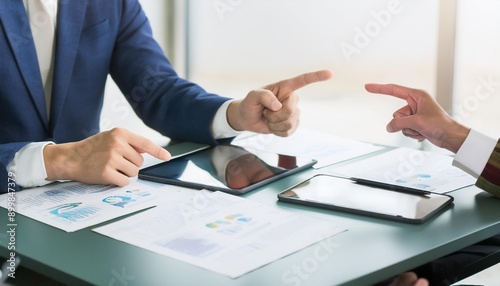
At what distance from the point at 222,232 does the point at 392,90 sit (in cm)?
64

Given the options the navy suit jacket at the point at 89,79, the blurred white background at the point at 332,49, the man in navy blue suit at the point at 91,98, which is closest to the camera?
the man in navy blue suit at the point at 91,98

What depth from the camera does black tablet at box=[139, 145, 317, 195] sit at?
61.5 inches

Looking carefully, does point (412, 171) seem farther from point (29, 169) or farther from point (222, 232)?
point (29, 169)

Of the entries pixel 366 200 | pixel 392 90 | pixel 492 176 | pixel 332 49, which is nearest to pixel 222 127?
pixel 392 90

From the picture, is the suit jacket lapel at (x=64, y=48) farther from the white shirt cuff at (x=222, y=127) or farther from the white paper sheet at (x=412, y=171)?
the white paper sheet at (x=412, y=171)

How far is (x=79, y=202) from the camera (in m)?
1.49

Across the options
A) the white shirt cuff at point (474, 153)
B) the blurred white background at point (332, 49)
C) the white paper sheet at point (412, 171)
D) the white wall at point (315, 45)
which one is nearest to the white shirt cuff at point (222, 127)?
the white paper sheet at point (412, 171)

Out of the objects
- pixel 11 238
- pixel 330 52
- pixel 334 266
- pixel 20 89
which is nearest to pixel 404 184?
pixel 334 266

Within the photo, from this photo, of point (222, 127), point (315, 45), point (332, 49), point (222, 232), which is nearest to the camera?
point (222, 232)

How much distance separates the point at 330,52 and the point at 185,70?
0.99 metres

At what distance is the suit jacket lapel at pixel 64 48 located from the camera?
199 cm

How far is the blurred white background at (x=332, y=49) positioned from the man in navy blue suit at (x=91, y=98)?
160cm

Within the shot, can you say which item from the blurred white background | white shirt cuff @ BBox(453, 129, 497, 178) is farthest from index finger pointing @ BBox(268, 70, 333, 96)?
the blurred white background

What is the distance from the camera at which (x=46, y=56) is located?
2031mm
